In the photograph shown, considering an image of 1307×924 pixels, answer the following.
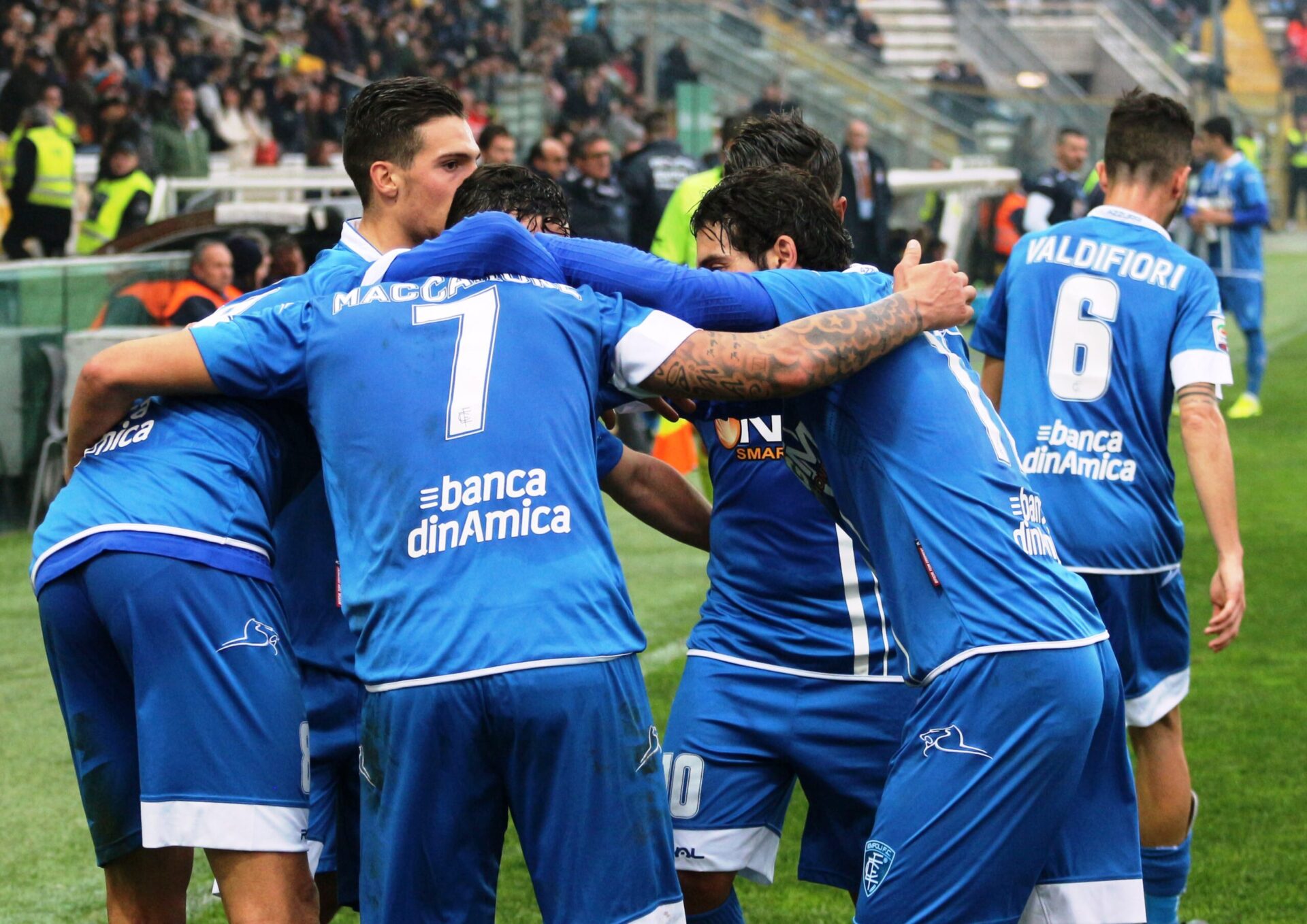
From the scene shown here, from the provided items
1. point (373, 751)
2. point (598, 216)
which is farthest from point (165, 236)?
point (373, 751)

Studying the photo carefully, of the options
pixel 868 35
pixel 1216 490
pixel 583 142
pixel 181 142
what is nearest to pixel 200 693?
pixel 1216 490

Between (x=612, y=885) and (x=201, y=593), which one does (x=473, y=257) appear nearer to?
(x=201, y=593)

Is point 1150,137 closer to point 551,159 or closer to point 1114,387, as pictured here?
point 1114,387

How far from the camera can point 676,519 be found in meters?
4.09

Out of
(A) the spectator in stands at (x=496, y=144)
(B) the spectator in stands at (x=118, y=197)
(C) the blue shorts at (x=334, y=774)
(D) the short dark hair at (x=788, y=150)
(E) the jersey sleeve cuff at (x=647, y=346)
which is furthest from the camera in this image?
(B) the spectator in stands at (x=118, y=197)

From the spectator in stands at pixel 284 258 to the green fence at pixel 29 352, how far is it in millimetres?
1121

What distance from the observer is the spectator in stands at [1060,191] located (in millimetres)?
16031

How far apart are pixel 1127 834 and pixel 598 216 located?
928cm

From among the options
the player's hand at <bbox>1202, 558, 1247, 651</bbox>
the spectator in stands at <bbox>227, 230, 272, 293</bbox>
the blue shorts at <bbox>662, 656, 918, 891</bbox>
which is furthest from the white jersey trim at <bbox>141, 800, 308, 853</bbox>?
the spectator in stands at <bbox>227, 230, 272, 293</bbox>

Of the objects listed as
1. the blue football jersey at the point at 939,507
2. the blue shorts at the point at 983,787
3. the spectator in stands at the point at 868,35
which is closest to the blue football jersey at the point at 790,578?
the blue football jersey at the point at 939,507

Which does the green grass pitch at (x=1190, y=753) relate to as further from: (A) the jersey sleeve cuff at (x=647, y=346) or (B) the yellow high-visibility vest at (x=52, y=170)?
(B) the yellow high-visibility vest at (x=52, y=170)

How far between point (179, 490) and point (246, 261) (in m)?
7.47

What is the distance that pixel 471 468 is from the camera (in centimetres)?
→ 292

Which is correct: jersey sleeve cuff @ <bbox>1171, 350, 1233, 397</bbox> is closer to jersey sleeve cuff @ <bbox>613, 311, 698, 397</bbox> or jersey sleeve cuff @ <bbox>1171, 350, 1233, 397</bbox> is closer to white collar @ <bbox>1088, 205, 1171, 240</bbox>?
white collar @ <bbox>1088, 205, 1171, 240</bbox>
